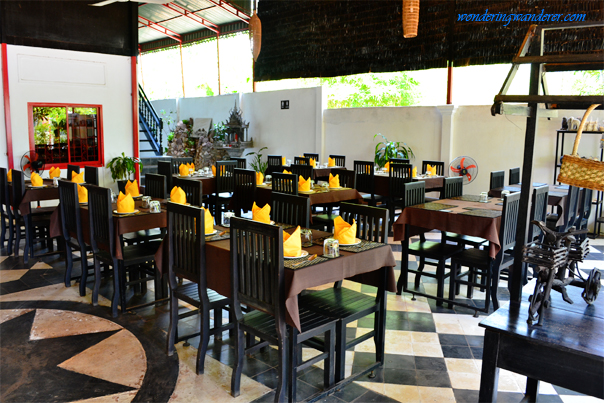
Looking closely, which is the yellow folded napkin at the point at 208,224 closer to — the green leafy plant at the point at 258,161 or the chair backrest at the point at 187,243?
the chair backrest at the point at 187,243

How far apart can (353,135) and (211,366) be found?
313 inches

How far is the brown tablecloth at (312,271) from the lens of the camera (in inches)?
100

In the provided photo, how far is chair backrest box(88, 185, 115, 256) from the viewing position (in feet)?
12.8

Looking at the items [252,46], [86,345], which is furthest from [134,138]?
[86,345]

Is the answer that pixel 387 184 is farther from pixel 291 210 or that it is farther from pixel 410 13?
pixel 291 210

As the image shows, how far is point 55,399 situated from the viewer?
9.26 ft

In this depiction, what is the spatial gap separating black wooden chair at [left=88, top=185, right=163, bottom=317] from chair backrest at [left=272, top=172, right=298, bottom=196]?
74.3 inches

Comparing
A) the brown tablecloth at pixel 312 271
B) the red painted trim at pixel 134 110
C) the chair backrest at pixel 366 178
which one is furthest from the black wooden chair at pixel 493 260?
the red painted trim at pixel 134 110

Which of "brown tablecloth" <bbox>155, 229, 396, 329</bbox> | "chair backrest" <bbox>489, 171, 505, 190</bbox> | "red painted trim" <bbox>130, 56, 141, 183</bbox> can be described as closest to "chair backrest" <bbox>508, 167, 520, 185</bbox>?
"chair backrest" <bbox>489, 171, 505, 190</bbox>

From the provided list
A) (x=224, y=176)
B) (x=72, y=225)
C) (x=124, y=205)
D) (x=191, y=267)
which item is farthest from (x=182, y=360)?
(x=224, y=176)

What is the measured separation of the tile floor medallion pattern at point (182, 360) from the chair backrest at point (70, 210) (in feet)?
2.08

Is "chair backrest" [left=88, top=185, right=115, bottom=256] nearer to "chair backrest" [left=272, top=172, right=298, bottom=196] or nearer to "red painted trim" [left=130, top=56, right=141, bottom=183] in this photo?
"chair backrest" [left=272, top=172, right=298, bottom=196]

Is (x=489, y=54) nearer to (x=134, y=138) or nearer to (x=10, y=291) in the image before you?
(x=134, y=138)

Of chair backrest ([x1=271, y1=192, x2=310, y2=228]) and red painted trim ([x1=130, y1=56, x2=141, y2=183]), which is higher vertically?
red painted trim ([x1=130, y1=56, x2=141, y2=183])
